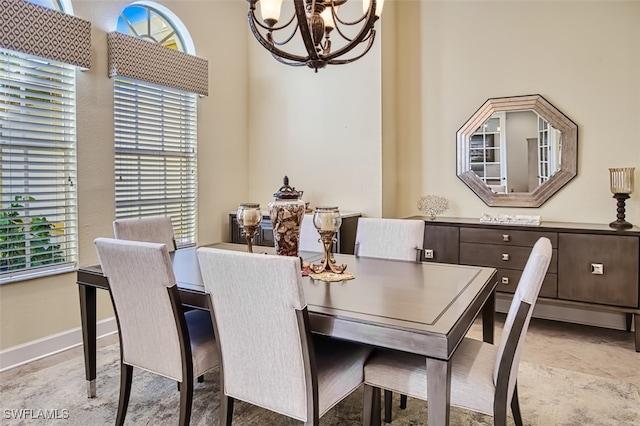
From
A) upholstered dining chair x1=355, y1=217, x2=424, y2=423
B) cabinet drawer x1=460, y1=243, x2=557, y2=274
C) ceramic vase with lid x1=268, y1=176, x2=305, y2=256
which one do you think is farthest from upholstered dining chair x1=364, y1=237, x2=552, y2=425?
cabinet drawer x1=460, y1=243, x2=557, y2=274

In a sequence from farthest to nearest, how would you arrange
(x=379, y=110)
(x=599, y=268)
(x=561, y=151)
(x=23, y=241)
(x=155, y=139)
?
(x=379, y=110), (x=155, y=139), (x=561, y=151), (x=599, y=268), (x=23, y=241)

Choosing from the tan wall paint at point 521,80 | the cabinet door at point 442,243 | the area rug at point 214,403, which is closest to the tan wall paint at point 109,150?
the area rug at point 214,403

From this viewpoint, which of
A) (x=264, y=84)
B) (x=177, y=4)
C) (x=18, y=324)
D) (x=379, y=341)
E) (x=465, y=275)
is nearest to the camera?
(x=379, y=341)

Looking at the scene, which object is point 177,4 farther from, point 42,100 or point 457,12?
point 457,12

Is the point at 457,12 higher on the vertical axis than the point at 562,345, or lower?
higher

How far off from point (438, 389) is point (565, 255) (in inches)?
91.3

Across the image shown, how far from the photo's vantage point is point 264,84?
4645 mm

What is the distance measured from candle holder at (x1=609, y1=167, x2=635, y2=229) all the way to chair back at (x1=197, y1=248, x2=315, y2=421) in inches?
111

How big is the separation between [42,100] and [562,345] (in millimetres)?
4125

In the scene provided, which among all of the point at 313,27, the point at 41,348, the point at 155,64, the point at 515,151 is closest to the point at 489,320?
the point at 313,27

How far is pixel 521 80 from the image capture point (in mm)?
3729

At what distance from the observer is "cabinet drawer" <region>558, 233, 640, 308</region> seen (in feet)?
9.80

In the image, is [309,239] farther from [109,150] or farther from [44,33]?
[44,33]

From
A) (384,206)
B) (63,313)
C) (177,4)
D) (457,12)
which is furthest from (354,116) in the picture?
(63,313)
